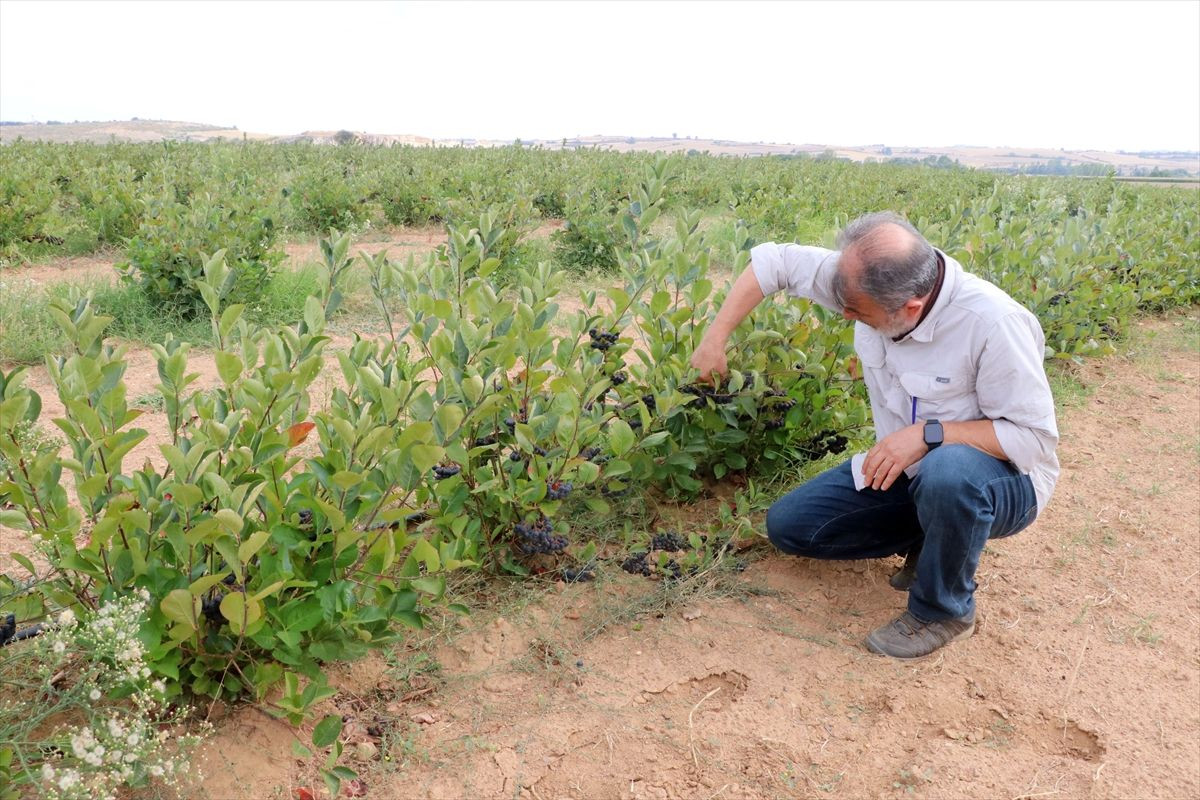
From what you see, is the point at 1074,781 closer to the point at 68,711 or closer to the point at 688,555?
the point at 688,555

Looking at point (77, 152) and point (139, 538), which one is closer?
point (139, 538)

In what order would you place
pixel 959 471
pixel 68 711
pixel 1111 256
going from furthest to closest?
pixel 1111 256 → pixel 959 471 → pixel 68 711

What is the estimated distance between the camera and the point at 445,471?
7.50ft

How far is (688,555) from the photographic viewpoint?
2900 mm

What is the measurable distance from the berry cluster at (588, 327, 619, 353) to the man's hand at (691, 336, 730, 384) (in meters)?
0.27

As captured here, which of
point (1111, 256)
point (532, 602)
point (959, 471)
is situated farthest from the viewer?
point (1111, 256)

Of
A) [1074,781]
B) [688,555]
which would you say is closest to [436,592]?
[688,555]

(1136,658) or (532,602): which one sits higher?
(532,602)

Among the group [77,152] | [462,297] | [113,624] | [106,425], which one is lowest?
[113,624]

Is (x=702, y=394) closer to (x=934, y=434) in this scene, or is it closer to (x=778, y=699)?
(x=934, y=434)

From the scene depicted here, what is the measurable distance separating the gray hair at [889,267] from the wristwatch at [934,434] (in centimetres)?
39

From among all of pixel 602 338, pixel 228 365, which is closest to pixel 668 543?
pixel 602 338

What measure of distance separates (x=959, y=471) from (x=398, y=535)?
5.12 feet

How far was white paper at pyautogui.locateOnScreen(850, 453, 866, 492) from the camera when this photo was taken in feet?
8.85
